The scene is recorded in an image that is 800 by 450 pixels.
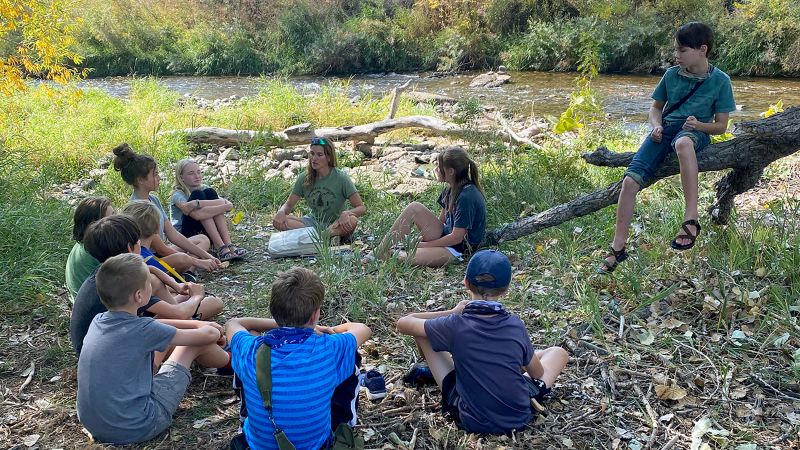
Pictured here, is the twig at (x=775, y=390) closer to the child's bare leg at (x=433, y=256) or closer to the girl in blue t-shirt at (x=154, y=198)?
the child's bare leg at (x=433, y=256)

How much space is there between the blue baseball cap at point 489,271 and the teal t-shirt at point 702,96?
74.2 inches

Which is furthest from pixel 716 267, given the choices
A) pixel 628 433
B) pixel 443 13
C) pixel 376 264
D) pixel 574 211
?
pixel 443 13

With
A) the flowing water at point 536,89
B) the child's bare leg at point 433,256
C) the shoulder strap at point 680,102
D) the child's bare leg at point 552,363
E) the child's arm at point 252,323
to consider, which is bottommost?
the flowing water at point 536,89

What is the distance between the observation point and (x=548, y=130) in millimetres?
10391

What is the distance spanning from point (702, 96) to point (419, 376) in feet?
7.85

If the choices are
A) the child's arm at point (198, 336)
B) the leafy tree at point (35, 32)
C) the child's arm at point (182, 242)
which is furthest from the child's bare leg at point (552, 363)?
the leafy tree at point (35, 32)

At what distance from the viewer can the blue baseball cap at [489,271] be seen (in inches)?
112

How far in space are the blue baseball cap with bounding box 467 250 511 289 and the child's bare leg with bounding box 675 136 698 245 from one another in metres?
1.55

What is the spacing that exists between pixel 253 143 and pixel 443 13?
16650 mm

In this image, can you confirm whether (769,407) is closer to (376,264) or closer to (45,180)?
(376,264)

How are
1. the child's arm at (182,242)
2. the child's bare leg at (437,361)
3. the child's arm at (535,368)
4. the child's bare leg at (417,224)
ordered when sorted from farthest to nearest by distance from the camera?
the child's bare leg at (417,224)
the child's arm at (182,242)
the child's bare leg at (437,361)
the child's arm at (535,368)

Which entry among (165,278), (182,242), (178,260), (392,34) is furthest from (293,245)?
(392,34)

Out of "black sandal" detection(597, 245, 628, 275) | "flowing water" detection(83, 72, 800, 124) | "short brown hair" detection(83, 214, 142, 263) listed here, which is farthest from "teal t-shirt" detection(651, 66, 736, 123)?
"flowing water" detection(83, 72, 800, 124)

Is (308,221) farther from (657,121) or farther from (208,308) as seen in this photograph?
(657,121)
